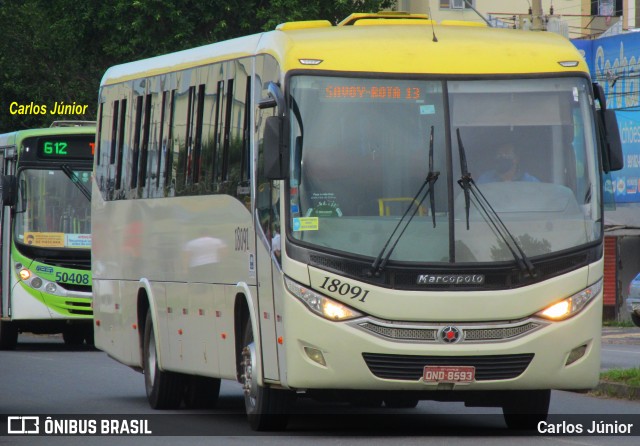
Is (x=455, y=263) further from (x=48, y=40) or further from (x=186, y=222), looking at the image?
(x=48, y=40)

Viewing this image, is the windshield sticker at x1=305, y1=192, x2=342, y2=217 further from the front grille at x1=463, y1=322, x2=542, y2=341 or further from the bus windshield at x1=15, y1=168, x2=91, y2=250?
the bus windshield at x1=15, y1=168, x2=91, y2=250

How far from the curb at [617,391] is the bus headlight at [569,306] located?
4.76m

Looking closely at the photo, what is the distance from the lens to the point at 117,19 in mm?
44000

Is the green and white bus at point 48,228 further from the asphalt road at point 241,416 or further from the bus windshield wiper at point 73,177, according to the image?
the asphalt road at point 241,416

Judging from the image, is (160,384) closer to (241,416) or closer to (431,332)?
(241,416)

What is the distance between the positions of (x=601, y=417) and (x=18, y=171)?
1344 cm

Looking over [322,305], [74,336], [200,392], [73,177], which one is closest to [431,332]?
[322,305]

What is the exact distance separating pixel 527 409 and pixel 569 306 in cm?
137

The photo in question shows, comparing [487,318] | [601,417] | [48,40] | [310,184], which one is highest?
[48,40]

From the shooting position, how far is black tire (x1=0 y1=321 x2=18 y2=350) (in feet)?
89.7

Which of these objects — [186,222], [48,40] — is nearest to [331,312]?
[186,222]

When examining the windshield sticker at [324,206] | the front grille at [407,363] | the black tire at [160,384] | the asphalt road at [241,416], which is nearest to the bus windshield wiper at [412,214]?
the windshield sticker at [324,206]

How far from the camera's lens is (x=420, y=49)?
42.0ft

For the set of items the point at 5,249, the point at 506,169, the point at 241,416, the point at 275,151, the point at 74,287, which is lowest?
the point at 241,416
